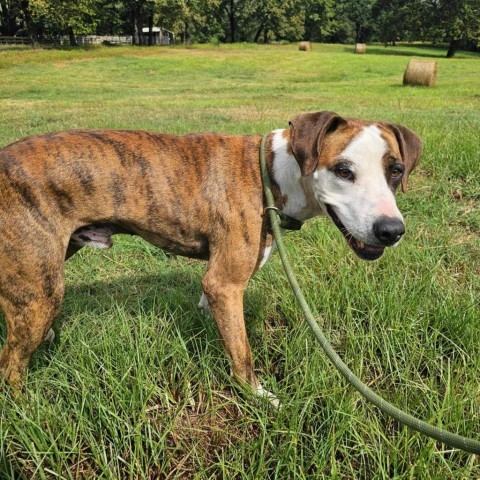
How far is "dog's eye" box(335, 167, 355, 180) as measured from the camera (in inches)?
105

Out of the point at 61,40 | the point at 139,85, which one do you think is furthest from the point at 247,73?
the point at 61,40

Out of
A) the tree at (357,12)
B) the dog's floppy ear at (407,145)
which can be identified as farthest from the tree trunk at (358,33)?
the dog's floppy ear at (407,145)

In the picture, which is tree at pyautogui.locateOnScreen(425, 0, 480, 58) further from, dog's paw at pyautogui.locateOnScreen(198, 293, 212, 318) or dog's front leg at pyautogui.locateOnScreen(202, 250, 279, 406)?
dog's front leg at pyautogui.locateOnScreen(202, 250, 279, 406)

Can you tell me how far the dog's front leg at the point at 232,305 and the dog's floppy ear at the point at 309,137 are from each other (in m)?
0.71

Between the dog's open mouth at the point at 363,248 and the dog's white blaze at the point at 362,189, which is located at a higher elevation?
the dog's white blaze at the point at 362,189

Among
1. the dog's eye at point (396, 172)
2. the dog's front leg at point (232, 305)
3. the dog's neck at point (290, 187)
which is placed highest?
the dog's eye at point (396, 172)

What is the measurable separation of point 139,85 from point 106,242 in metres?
22.7

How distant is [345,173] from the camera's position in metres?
2.69

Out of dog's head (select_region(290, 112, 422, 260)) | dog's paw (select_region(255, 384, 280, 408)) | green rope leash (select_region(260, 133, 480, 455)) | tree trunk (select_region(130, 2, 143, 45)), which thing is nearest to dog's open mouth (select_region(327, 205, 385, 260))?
dog's head (select_region(290, 112, 422, 260))

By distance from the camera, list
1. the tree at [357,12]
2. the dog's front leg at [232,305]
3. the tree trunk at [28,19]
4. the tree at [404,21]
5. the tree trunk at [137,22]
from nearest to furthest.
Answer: the dog's front leg at [232,305]
the tree trunk at [28,19]
the tree at [404,21]
the tree trunk at [137,22]
the tree at [357,12]

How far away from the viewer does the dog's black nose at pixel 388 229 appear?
2.42 metres

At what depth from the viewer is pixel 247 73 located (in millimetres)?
30344

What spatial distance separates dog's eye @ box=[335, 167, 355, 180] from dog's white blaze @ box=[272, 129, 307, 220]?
363mm

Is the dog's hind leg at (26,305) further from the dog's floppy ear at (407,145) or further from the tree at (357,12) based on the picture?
the tree at (357,12)
